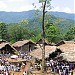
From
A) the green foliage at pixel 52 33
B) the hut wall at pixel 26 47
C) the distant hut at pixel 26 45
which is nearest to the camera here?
the distant hut at pixel 26 45

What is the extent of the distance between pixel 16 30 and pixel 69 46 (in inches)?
2166

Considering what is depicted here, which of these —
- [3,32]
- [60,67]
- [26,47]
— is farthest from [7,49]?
[3,32]

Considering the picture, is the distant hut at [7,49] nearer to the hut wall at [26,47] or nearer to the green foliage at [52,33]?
the hut wall at [26,47]

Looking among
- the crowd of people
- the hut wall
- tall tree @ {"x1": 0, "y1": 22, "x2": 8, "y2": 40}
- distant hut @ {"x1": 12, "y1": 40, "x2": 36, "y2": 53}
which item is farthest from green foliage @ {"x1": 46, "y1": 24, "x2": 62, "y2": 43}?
the crowd of people

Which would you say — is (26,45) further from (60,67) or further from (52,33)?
(60,67)

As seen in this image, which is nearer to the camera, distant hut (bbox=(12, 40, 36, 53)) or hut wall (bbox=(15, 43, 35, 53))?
A: distant hut (bbox=(12, 40, 36, 53))

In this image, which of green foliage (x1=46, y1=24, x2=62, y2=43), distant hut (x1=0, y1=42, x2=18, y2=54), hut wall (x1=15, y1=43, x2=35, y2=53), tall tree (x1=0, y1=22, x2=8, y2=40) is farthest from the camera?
tall tree (x1=0, y1=22, x2=8, y2=40)

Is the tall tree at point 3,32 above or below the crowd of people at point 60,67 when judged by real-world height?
below

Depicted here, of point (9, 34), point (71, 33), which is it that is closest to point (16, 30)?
point (9, 34)

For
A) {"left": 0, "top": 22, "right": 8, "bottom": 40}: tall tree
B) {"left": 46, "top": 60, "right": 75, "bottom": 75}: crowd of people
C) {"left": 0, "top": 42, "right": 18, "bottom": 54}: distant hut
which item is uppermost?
{"left": 46, "top": 60, "right": 75, "bottom": 75}: crowd of people

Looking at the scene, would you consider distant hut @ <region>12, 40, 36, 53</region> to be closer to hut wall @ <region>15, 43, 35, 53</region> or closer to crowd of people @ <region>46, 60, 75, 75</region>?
hut wall @ <region>15, 43, 35, 53</region>

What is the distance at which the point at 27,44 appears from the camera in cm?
5775

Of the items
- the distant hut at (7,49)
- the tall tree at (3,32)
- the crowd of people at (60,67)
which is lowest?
the tall tree at (3,32)

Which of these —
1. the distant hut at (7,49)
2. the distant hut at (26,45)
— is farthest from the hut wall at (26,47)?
the distant hut at (7,49)
